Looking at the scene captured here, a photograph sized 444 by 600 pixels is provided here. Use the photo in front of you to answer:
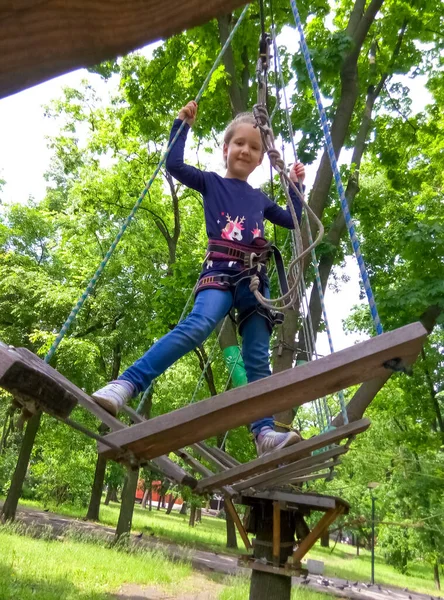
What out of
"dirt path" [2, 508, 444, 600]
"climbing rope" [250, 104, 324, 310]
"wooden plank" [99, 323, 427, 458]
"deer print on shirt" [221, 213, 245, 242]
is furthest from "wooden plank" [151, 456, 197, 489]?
"dirt path" [2, 508, 444, 600]

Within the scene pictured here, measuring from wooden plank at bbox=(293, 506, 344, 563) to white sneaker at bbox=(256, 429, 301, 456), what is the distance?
66.6 inches

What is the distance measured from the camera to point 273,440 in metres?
2.32

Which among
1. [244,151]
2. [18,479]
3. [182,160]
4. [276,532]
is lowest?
[276,532]

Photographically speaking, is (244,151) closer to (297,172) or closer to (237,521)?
(297,172)

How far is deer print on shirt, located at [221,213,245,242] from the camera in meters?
2.57

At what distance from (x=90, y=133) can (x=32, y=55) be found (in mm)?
12869

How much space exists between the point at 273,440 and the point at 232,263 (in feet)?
2.67

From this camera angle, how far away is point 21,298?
12906mm

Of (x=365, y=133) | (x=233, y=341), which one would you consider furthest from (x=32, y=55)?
(x=365, y=133)

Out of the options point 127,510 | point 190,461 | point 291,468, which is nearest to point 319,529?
point 291,468

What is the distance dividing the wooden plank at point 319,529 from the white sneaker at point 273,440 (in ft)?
5.55

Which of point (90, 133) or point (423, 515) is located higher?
point (90, 133)

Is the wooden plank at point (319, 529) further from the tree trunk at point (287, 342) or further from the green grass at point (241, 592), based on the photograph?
the green grass at point (241, 592)

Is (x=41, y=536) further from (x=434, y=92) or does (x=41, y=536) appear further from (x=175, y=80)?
(x=434, y=92)
